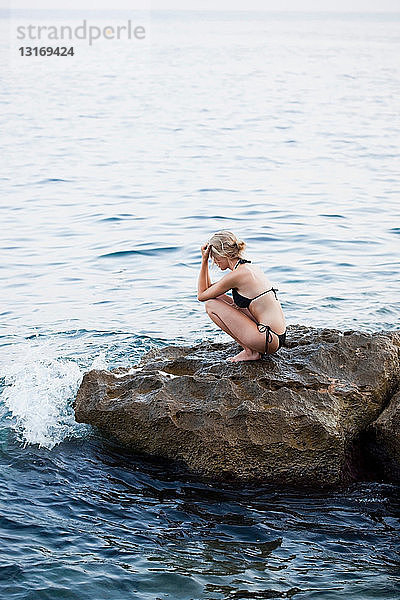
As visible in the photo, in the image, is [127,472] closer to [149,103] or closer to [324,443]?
[324,443]

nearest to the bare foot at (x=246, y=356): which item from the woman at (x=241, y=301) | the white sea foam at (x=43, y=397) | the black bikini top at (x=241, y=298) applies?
the woman at (x=241, y=301)

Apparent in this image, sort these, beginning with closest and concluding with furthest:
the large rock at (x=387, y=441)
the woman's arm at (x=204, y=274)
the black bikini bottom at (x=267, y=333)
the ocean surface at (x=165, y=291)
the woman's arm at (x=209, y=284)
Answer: the ocean surface at (x=165, y=291) → the large rock at (x=387, y=441) → the black bikini bottom at (x=267, y=333) → the woman's arm at (x=209, y=284) → the woman's arm at (x=204, y=274)

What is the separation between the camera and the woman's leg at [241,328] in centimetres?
812

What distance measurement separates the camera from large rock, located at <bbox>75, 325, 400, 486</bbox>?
24.5 ft

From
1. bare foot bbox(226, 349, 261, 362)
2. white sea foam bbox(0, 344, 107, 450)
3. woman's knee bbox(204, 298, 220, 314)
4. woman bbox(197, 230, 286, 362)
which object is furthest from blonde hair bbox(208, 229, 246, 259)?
white sea foam bbox(0, 344, 107, 450)

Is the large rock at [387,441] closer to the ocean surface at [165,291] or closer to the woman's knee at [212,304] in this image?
the ocean surface at [165,291]

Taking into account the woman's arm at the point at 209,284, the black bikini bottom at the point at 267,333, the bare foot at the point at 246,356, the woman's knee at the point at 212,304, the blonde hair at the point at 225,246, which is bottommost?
the bare foot at the point at 246,356

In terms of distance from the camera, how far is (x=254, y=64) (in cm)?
5188

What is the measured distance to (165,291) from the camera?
45.0 ft

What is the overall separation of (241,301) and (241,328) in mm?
361

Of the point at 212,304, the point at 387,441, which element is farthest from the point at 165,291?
the point at 387,441

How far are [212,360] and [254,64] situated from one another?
4613 cm

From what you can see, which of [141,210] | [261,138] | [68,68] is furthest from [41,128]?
[68,68]

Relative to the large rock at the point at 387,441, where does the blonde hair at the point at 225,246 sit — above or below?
above
